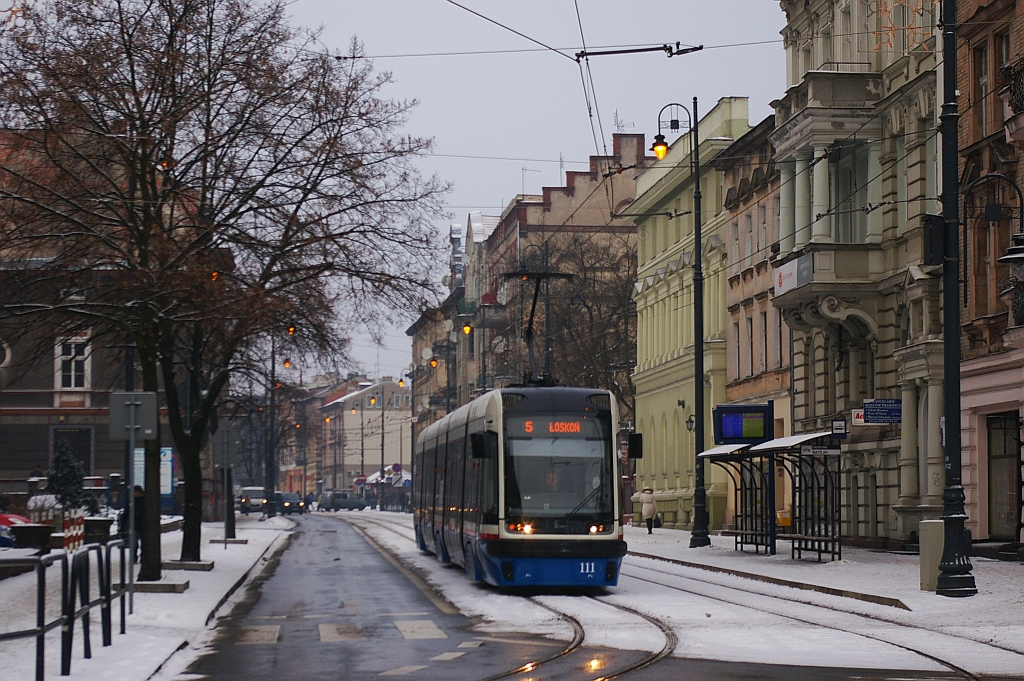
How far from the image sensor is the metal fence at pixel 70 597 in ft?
39.1

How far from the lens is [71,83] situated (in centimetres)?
2311

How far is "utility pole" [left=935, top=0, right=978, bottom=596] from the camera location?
71.1 ft

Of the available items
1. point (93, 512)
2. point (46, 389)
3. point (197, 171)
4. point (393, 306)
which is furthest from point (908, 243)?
point (46, 389)

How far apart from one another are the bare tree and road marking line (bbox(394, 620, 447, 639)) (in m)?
5.86

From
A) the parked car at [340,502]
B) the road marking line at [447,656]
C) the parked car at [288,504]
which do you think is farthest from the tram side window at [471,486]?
the parked car at [340,502]

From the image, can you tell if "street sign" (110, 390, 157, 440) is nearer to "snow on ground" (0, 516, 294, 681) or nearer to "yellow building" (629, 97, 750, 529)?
"snow on ground" (0, 516, 294, 681)

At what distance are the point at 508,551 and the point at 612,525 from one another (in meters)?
1.49

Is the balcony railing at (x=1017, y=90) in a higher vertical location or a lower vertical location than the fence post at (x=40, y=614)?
higher

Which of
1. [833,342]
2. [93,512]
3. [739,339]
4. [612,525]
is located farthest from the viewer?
[739,339]

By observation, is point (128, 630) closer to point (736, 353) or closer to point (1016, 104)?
point (1016, 104)

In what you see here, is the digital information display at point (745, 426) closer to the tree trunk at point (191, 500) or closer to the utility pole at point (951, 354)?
the tree trunk at point (191, 500)

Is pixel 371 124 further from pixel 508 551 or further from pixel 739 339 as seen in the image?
pixel 739 339

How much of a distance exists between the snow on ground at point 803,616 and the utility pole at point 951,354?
54 cm

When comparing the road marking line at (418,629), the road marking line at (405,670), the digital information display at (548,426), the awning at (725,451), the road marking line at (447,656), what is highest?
the digital information display at (548,426)
